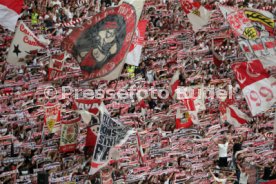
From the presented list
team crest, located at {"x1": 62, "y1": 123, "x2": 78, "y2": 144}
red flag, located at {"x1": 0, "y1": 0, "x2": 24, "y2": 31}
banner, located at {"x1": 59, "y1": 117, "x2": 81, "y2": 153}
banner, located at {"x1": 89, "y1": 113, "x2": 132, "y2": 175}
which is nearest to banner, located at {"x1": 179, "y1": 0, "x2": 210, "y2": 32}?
banner, located at {"x1": 59, "y1": 117, "x2": 81, "y2": 153}

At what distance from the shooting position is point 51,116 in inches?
504

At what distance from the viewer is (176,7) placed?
15.7 meters

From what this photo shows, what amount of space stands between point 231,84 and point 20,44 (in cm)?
689

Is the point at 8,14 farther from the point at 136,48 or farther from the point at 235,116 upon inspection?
the point at 235,116

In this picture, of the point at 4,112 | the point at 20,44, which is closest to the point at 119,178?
the point at 4,112

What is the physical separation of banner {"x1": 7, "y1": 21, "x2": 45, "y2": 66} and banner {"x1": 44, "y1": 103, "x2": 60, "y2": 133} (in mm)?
1383

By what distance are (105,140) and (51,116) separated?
2.49m

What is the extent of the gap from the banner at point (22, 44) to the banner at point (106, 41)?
8.46 ft

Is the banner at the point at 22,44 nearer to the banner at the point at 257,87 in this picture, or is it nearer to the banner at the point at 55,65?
the banner at the point at 55,65

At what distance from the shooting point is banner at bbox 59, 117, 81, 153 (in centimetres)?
1275

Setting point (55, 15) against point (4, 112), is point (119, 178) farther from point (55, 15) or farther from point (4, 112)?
point (55, 15)

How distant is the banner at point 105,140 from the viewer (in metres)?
10.7

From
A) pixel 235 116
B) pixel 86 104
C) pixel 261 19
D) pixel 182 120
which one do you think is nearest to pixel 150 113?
pixel 182 120

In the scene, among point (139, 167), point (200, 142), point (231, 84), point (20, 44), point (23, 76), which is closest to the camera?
point (20, 44)
